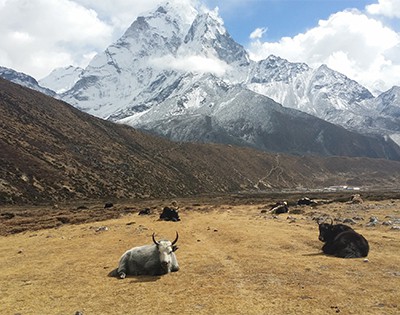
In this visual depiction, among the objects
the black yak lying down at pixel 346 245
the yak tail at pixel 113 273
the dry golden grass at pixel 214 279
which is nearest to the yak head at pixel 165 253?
the dry golden grass at pixel 214 279

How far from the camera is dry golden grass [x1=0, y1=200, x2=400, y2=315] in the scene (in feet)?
42.3

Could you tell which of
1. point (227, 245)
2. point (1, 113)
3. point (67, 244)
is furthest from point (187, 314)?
point (1, 113)

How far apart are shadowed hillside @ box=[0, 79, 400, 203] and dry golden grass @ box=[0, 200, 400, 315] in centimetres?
5320

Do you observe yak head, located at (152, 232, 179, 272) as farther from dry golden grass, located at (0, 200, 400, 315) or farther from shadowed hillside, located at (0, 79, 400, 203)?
shadowed hillside, located at (0, 79, 400, 203)

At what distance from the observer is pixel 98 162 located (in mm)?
106750

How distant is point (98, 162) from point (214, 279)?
311ft

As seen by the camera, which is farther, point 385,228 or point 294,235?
point 385,228

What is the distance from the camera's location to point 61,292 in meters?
14.9

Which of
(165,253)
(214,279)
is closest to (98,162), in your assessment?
(165,253)

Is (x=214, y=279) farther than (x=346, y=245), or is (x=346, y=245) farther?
(x=346, y=245)

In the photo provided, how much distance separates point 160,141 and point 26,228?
121 m

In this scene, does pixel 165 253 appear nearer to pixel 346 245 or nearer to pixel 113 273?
pixel 113 273

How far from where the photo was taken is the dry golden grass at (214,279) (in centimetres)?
1291

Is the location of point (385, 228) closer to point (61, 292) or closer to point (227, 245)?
point (227, 245)
